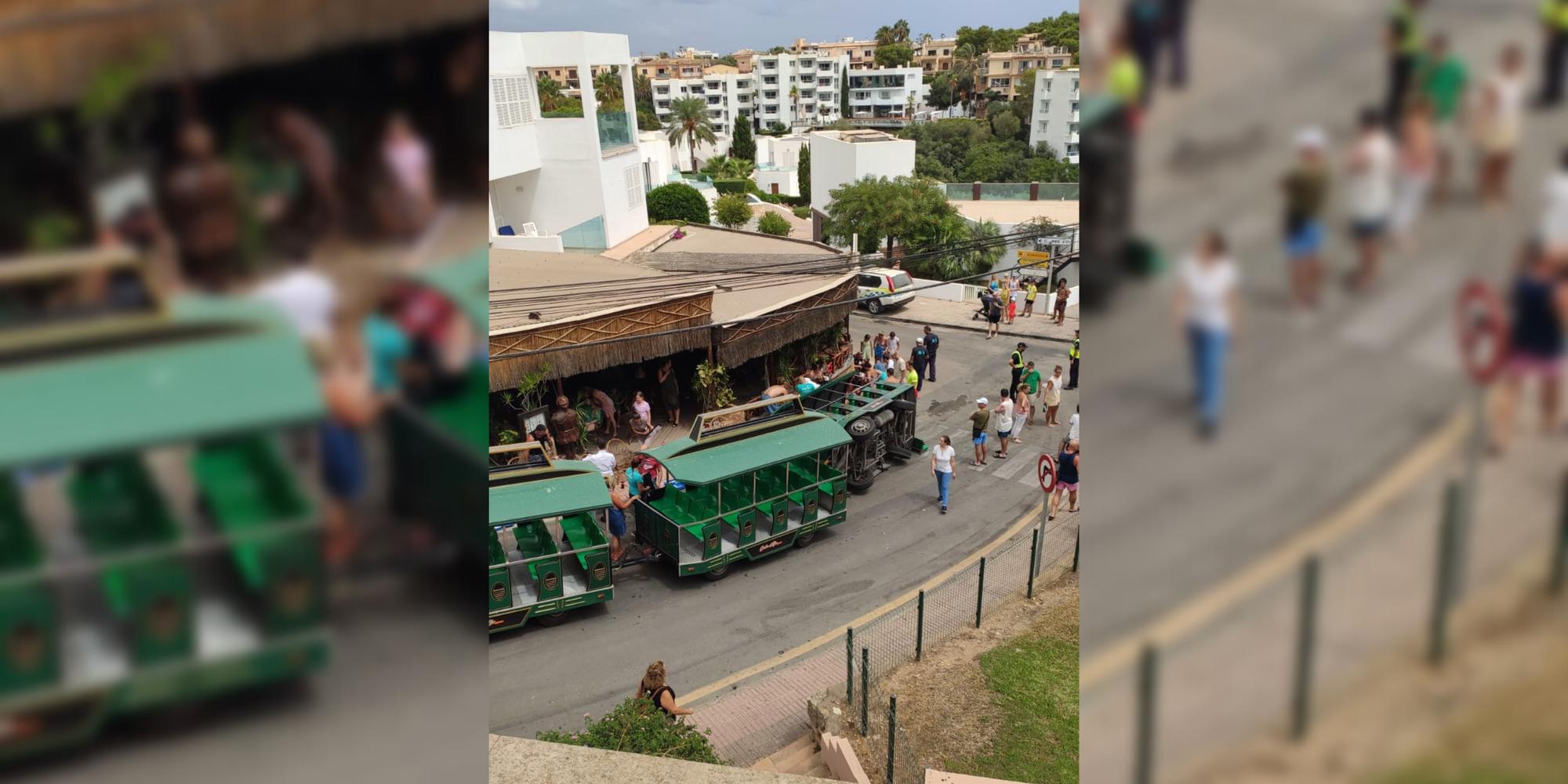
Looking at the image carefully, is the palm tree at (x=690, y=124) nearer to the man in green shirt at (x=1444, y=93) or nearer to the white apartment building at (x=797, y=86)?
the white apartment building at (x=797, y=86)

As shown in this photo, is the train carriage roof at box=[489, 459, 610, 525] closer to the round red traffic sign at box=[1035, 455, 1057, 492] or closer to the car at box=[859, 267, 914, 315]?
the round red traffic sign at box=[1035, 455, 1057, 492]

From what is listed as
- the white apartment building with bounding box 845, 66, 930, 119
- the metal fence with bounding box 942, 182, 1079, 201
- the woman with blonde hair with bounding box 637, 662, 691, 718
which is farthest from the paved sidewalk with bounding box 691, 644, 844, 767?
the white apartment building with bounding box 845, 66, 930, 119

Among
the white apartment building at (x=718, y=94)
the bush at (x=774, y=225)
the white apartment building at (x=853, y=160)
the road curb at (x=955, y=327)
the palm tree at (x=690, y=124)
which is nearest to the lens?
the road curb at (x=955, y=327)

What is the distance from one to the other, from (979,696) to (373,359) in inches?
283

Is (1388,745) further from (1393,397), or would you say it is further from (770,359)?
(770,359)

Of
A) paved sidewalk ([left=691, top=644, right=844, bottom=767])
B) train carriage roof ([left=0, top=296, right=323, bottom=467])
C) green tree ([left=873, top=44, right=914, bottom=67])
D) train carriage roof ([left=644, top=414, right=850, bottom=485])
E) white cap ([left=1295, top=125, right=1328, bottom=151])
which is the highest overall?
green tree ([left=873, top=44, right=914, bottom=67])

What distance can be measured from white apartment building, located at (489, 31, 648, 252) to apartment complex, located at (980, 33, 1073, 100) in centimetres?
4533

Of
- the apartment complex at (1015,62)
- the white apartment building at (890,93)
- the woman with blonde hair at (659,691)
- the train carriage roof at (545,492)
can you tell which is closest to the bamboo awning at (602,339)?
the train carriage roof at (545,492)

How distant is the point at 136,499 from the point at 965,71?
76.2 metres

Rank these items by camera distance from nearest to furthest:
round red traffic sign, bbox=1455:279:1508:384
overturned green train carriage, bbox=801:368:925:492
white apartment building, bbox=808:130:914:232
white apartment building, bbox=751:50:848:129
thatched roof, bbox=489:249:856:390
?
round red traffic sign, bbox=1455:279:1508:384
overturned green train carriage, bbox=801:368:925:492
thatched roof, bbox=489:249:856:390
white apartment building, bbox=808:130:914:232
white apartment building, bbox=751:50:848:129

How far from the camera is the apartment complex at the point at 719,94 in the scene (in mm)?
75875

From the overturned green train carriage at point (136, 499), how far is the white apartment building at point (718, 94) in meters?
77.3

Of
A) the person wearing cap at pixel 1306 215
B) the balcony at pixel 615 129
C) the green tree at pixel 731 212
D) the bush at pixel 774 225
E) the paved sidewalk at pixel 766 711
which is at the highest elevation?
the balcony at pixel 615 129

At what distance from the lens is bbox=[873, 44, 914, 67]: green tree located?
81812 millimetres
